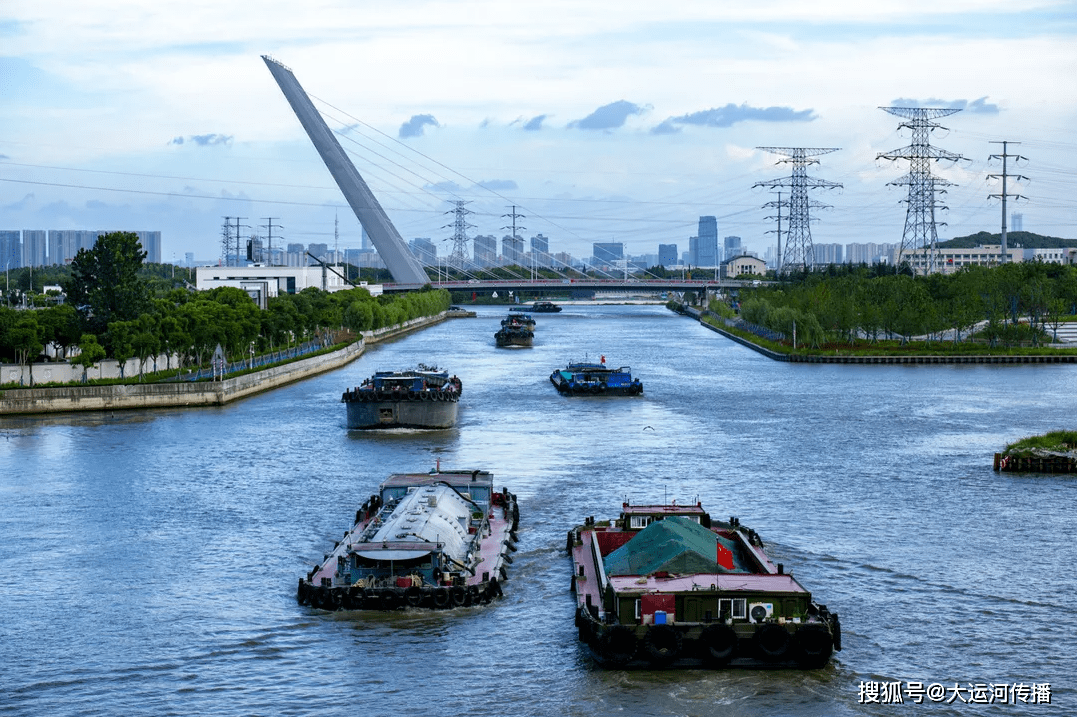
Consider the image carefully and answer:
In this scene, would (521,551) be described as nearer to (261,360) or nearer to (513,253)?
(261,360)

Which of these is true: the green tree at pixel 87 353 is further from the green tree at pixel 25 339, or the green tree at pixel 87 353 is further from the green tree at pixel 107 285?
the green tree at pixel 107 285

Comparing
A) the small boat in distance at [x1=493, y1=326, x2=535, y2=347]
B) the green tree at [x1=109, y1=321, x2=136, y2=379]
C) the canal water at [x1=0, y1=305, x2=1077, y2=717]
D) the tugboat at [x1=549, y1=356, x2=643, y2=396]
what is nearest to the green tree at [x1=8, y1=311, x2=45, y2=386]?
the green tree at [x1=109, y1=321, x2=136, y2=379]

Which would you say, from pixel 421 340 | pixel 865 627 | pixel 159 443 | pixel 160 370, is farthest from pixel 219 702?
pixel 421 340

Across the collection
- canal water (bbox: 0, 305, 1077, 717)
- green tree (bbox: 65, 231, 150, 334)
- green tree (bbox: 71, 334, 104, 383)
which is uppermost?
green tree (bbox: 65, 231, 150, 334)

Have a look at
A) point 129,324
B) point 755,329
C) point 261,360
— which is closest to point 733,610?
point 129,324

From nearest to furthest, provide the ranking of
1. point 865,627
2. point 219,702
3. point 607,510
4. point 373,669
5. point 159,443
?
point 219,702
point 373,669
point 865,627
point 607,510
point 159,443

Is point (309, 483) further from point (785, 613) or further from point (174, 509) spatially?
point (785, 613)

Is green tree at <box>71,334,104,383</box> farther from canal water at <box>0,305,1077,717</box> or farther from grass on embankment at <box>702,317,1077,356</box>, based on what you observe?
grass on embankment at <box>702,317,1077,356</box>
